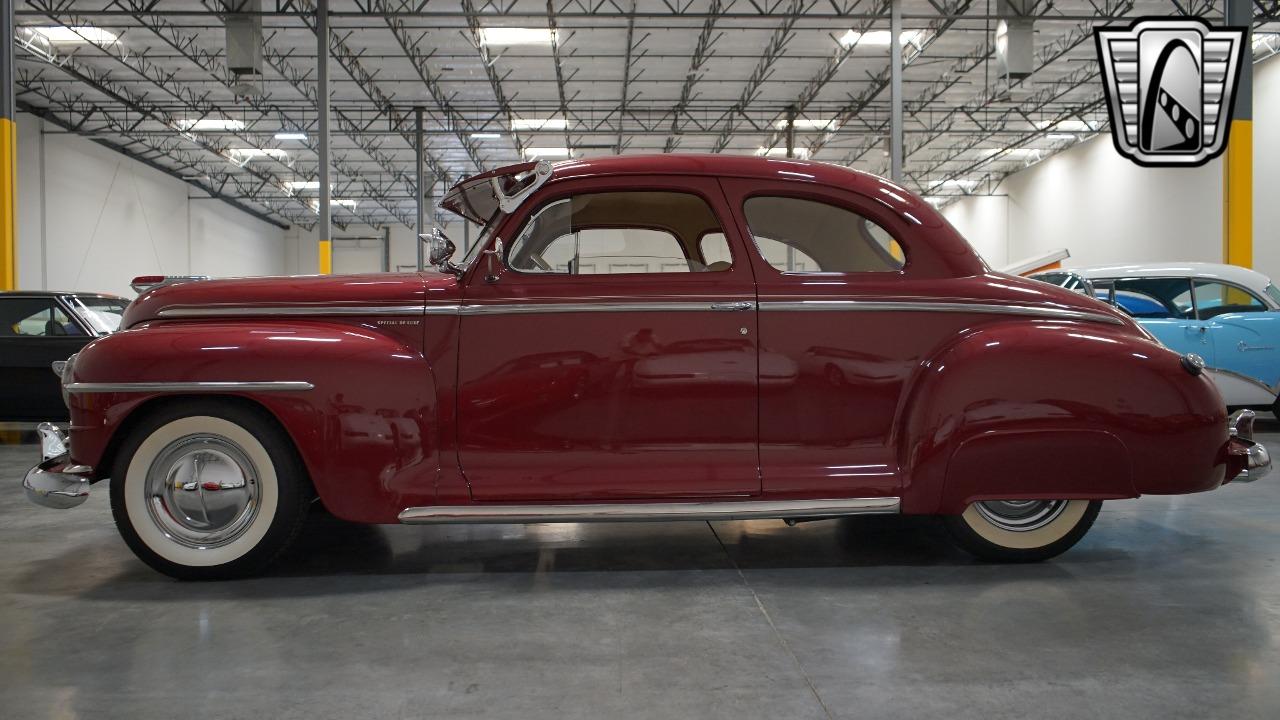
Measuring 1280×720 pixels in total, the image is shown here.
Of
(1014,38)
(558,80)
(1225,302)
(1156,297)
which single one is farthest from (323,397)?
(558,80)

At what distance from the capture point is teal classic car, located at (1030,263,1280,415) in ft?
27.8

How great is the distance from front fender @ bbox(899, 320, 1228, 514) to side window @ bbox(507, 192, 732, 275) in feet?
3.55

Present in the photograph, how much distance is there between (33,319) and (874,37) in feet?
54.3

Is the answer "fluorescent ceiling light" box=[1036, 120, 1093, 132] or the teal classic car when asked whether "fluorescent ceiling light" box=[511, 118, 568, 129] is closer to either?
"fluorescent ceiling light" box=[1036, 120, 1093, 132]

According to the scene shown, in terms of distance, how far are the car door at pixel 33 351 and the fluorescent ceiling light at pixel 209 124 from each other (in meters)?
18.9

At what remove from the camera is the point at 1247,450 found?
12.1 ft

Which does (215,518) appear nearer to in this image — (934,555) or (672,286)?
(672,286)

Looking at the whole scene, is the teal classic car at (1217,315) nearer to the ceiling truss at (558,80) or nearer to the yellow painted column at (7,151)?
the ceiling truss at (558,80)

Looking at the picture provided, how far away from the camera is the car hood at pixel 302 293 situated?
3627 millimetres

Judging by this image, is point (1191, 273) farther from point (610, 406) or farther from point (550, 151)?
point (550, 151)

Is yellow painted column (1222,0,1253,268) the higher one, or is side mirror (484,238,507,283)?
yellow painted column (1222,0,1253,268)

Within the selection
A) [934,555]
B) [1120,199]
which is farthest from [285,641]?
[1120,199]

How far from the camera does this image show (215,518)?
3598 mm

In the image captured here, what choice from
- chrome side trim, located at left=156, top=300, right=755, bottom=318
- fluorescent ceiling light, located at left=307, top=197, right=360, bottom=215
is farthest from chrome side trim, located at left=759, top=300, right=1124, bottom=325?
fluorescent ceiling light, located at left=307, top=197, right=360, bottom=215
